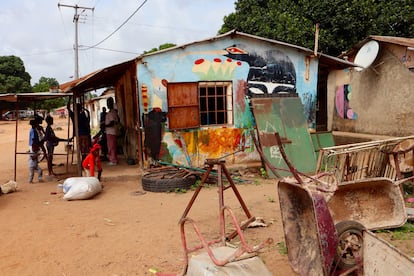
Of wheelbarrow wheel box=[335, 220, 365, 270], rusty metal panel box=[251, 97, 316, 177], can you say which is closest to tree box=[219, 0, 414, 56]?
rusty metal panel box=[251, 97, 316, 177]

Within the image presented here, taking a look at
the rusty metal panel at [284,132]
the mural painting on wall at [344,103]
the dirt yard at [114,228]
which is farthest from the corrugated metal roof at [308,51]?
the dirt yard at [114,228]

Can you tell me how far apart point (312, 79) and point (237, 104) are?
2.41m

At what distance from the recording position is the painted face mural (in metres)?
8.86

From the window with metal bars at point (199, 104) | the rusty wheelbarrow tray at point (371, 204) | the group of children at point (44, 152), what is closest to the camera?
the rusty wheelbarrow tray at point (371, 204)

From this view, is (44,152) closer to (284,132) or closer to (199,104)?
(199,104)

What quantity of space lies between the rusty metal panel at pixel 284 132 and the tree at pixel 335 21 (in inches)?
303

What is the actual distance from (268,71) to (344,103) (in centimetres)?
487

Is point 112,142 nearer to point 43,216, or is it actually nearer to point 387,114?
point 43,216

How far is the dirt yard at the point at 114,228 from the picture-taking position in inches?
158

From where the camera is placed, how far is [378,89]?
10828mm

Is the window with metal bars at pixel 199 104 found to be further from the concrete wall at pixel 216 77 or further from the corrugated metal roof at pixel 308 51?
the corrugated metal roof at pixel 308 51

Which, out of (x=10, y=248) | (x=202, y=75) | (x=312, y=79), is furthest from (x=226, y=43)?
(x=10, y=248)

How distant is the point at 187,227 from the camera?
519 cm

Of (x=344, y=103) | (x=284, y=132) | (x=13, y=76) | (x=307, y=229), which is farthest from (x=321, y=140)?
(x=13, y=76)
